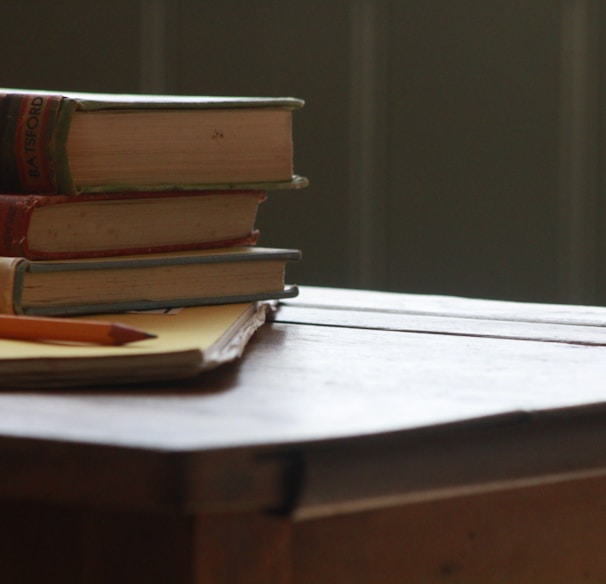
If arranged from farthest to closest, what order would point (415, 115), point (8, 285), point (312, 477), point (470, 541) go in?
point (415, 115) → point (8, 285) → point (470, 541) → point (312, 477)

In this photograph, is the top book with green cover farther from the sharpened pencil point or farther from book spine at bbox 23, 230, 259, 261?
the sharpened pencil point

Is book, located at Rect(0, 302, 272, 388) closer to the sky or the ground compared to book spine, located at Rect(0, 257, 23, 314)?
closer to the ground

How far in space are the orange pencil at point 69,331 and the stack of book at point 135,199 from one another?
9 centimetres

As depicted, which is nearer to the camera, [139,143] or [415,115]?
[139,143]

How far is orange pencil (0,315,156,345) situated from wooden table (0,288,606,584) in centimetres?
5

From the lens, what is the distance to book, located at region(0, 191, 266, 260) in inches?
32.6

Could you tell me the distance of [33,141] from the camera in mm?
831

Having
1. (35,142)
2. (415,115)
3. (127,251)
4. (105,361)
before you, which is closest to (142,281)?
(127,251)

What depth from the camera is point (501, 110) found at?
2992 mm

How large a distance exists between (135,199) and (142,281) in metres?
0.07

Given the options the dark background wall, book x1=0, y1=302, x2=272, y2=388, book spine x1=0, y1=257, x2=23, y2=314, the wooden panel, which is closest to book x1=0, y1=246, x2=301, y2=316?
book spine x1=0, y1=257, x2=23, y2=314

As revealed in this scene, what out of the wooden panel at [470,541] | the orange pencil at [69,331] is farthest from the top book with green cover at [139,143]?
the wooden panel at [470,541]

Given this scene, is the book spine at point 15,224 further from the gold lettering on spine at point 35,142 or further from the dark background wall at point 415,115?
the dark background wall at point 415,115

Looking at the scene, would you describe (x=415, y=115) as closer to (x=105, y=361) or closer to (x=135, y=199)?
(x=135, y=199)
